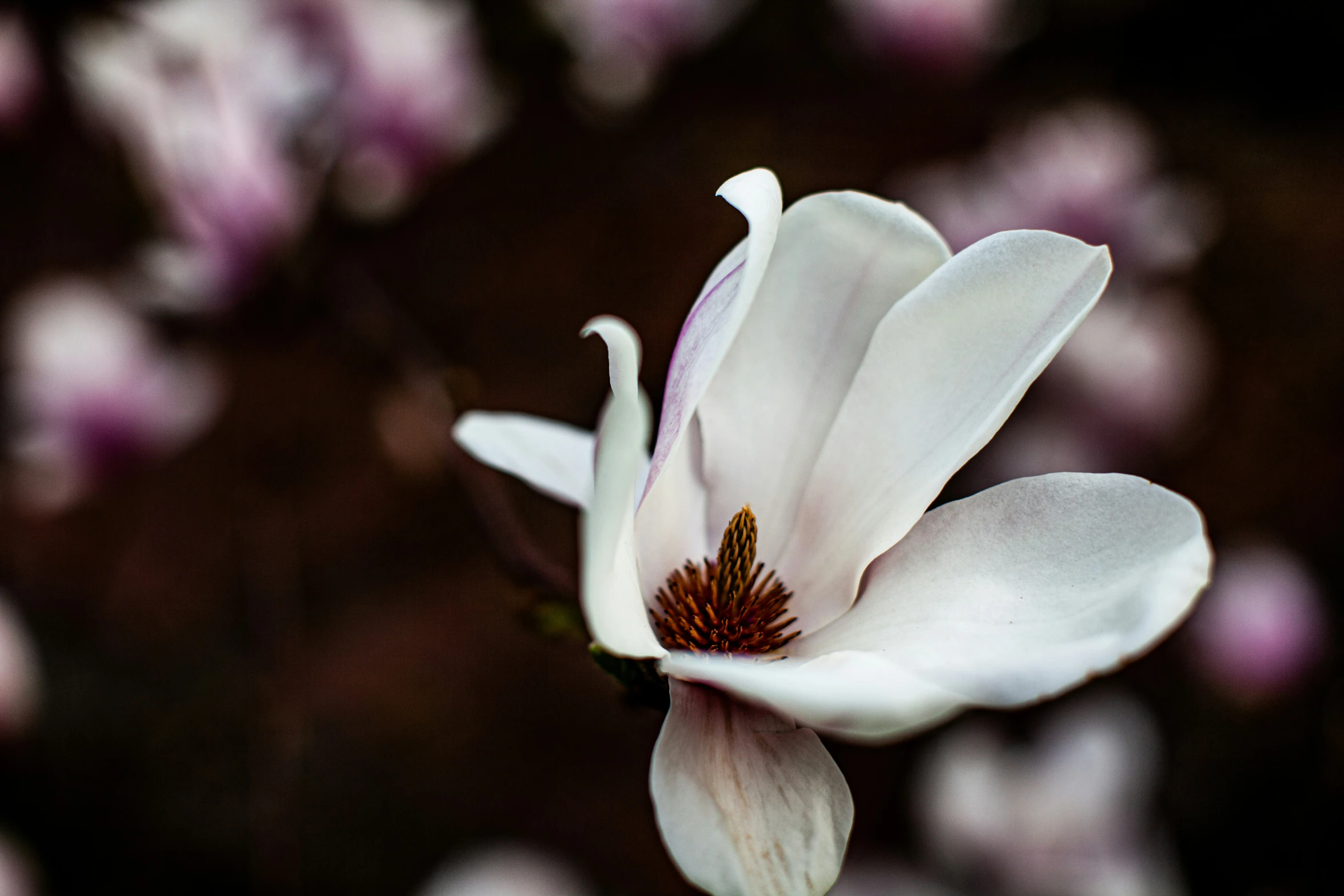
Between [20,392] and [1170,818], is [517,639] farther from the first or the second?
[1170,818]

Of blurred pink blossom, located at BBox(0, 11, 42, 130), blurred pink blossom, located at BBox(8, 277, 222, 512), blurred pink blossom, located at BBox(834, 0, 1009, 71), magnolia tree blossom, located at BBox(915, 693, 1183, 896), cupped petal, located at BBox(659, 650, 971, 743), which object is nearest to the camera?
cupped petal, located at BBox(659, 650, 971, 743)

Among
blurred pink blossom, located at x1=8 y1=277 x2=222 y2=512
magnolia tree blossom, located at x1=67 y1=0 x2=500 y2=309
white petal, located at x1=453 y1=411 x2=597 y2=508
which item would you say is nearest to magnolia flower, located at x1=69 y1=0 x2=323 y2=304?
magnolia tree blossom, located at x1=67 y1=0 x2=500 y2=309

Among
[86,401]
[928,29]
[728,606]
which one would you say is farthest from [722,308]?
[928,29]

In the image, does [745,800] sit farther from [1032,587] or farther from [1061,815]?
[1061,815]

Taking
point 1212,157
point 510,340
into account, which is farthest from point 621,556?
point 1212,157

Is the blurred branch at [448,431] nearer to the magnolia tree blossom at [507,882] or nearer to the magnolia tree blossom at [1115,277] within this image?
the magnolia tree blossom at [507,882]

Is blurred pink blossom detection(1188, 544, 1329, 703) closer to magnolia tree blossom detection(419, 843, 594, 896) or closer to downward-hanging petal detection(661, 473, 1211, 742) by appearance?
magnolia tree blossom detection(419, 843, 594, 896)

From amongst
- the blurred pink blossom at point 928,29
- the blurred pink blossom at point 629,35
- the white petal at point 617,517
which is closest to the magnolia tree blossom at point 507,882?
the white petal at point 617,517
